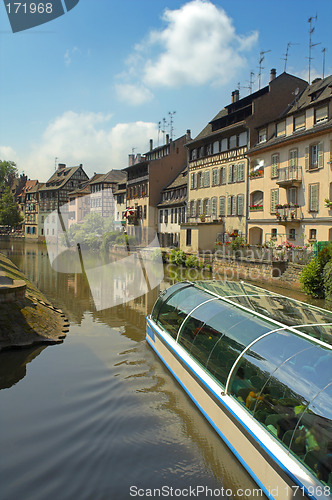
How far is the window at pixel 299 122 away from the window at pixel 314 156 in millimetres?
1787

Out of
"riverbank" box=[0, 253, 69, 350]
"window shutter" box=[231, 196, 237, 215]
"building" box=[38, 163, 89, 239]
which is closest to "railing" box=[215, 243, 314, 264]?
"window shutter" box=[231, 196, 237, 215]

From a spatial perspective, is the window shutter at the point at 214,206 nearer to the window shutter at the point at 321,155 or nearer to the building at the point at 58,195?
the window shutter at the point at 321,155

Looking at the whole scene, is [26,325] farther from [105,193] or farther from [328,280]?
[105,193]

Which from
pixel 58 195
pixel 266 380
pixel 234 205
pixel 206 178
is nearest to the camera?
pixel 266 380

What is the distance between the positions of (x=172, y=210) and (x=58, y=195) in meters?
40.6

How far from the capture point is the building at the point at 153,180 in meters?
47.7

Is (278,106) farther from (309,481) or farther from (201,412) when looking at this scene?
(309,481)

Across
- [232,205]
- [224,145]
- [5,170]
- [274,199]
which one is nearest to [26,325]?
[274,199]

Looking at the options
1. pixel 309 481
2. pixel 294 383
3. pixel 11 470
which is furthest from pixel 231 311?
pixel 11 470

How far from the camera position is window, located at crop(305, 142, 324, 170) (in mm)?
22625

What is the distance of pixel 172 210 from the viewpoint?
43500mm

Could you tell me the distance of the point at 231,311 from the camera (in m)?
7.05

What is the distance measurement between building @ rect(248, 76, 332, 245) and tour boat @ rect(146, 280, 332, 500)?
54.5 ft

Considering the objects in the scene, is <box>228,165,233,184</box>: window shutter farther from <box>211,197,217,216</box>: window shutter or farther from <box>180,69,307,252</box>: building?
<box>211,197,217,216</box>: window shutter
